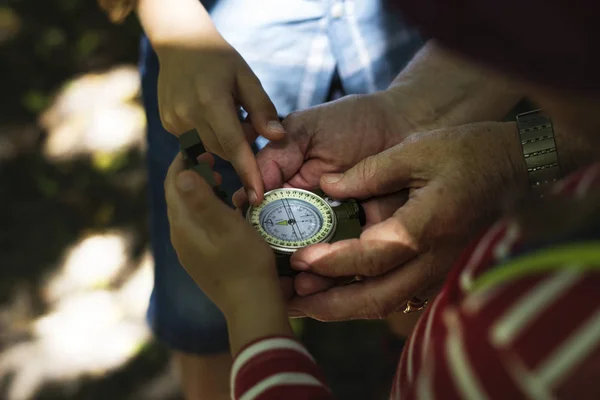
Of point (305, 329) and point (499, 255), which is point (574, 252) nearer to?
point (499, 255)

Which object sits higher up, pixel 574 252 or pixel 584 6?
pixel 584 6

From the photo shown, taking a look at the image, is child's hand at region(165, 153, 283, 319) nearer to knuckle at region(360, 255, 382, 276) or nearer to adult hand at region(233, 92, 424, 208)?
knuckle at region(360, 255, 382, 276)

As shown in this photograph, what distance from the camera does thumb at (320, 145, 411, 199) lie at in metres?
1.11

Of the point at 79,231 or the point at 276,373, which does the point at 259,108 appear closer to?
the point at 276,373

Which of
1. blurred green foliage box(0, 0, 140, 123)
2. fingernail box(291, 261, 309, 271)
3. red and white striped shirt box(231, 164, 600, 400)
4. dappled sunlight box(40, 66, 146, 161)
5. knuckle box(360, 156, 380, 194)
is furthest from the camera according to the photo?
blurred green foliage box(0, 0, 140, 123)

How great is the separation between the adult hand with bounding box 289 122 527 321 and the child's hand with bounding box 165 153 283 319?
161 millimetres

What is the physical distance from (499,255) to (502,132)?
1.66ft

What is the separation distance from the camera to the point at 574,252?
54cm

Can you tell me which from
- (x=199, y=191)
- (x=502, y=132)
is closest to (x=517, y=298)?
(x=199, y=191)

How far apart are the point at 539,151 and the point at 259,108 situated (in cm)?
48

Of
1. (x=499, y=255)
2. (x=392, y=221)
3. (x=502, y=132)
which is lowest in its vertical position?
(x=392, y=221)

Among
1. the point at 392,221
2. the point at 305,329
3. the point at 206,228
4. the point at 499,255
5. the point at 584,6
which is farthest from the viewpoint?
the point at 305,329

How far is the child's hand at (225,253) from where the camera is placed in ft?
2.76

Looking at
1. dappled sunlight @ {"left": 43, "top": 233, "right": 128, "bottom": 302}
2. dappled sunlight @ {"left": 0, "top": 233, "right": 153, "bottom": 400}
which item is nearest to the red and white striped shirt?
dappled sunlight @ {"left": 0, "top": 233, "right": 153, "bottom": 400}
